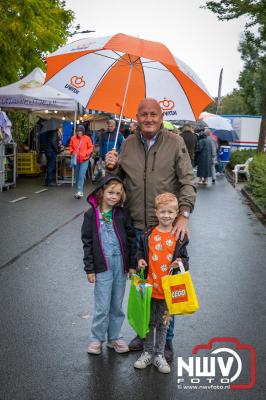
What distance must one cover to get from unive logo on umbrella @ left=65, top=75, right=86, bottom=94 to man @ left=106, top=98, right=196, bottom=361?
163 centimetres

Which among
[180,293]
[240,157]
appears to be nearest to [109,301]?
[180,293]

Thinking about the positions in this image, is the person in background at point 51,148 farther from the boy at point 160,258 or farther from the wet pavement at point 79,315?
the boy at point 160,258

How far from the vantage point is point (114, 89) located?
5.62m

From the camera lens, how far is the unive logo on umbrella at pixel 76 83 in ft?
18.7

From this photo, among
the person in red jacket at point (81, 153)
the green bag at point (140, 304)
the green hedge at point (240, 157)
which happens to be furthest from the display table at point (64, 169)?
the green bag at point (140, 304)

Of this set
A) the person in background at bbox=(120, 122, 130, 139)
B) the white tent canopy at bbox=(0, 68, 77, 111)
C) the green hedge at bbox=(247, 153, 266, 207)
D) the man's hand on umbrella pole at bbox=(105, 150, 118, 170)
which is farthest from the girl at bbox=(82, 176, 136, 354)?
the person in background at bbox=(120, 122, 130, 139)

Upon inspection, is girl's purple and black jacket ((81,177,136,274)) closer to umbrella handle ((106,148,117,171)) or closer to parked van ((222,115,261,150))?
umbrella handle ((106,148,117,171))

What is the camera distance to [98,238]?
430 cm

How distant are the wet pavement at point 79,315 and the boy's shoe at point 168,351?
11 centimetres

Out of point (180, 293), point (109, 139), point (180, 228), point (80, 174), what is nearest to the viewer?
point (180, 293)

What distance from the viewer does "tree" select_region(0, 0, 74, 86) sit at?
15461 mm

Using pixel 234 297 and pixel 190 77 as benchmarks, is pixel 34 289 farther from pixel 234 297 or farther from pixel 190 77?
pixel 190 77

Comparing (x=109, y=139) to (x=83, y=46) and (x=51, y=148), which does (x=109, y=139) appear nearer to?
(x=51, y=148)

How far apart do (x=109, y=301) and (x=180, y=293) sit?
74cm
